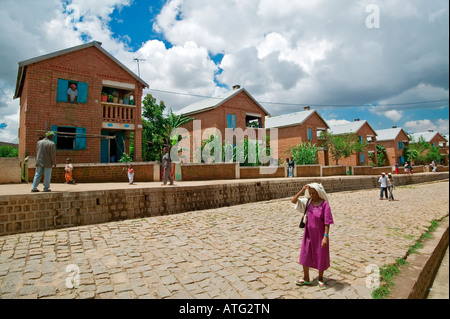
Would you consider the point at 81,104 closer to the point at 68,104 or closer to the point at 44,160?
the point at 68,104

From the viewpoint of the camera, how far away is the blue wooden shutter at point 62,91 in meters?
14.2

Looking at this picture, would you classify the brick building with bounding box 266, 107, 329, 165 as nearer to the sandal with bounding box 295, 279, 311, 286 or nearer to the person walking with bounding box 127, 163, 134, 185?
the person walking with bounding box 127, 163, 134, 185

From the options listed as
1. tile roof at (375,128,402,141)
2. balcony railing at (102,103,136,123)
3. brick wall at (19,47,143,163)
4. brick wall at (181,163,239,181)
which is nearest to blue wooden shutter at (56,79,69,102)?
brick wall at (19,47,143,163)

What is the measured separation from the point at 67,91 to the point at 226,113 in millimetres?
13390

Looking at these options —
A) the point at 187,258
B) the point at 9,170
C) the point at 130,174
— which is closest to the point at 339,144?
the point at 130,174

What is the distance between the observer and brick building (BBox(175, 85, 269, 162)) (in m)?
23.8

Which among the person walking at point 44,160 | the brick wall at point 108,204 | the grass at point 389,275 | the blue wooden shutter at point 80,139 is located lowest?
the grass at point 389,275

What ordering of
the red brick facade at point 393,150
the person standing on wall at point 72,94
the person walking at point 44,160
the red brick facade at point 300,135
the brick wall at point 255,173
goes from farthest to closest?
the red brick facade at point 393,150 → the red brick facade at point 300,135 → the brick wall at point 255,173 → the person standing on wall at point 72,94 → the person walking at point 44,160

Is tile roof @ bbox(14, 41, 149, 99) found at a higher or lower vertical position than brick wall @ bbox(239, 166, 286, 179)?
higher

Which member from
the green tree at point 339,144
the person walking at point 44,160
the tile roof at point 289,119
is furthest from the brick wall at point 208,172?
the green tree at point 339,144

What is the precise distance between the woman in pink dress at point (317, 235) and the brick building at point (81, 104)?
13241mm

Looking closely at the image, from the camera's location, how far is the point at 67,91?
14492 millimetres

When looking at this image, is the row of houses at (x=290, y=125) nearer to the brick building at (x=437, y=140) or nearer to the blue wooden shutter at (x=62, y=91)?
the brick building at (x=437, y=140)

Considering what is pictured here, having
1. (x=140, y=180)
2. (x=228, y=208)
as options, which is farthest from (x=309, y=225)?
(x=140, y=180)
